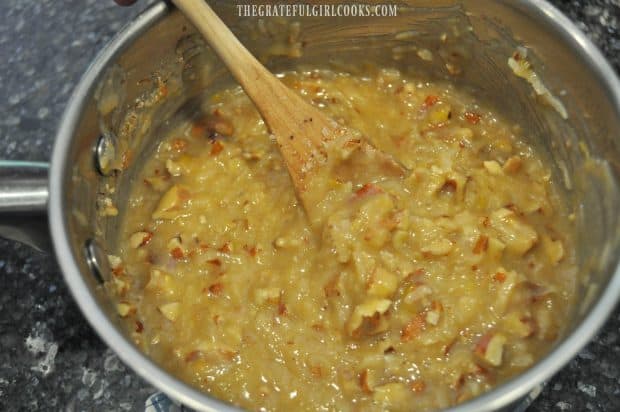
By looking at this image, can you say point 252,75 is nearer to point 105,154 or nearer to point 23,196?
point 105,154

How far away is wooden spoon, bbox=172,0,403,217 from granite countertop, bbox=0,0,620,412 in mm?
706

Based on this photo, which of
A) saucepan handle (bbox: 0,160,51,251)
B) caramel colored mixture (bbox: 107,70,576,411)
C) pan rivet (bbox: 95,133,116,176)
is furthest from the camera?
pan rivet (bbox: 95,133,116,176)

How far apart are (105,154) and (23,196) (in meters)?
0.33

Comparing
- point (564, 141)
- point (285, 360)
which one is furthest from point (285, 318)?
point (564, 141)

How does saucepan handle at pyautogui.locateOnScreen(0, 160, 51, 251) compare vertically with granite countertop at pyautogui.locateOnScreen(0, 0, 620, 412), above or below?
above

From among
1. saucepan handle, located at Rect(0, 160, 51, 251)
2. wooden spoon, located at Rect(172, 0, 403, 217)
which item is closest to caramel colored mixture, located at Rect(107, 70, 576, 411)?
wooden spoon, located at Rect(172, 0, 403, 217)

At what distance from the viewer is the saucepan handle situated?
145 centimetres

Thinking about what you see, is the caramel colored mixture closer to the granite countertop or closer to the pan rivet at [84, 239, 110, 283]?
the pan rivet at [84, 239, 110, 283]

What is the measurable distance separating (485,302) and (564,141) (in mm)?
530

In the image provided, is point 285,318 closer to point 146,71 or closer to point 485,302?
point 485,302

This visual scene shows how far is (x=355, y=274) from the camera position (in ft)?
5.24

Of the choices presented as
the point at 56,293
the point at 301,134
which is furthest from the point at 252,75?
the point at 56,293

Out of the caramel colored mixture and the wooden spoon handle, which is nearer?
the caramel colored mixture

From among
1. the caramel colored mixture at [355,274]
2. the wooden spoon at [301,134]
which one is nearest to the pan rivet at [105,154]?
the caramel colored mixture at [355,274]
